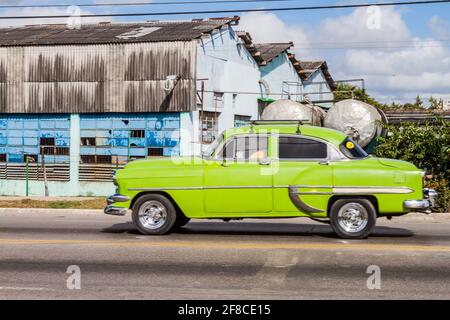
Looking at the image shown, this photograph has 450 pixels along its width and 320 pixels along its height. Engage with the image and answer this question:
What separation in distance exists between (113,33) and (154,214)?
67.7ft

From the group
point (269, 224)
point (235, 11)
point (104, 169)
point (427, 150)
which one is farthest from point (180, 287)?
point (104, 169)

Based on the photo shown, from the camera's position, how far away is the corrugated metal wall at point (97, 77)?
95.1 ft

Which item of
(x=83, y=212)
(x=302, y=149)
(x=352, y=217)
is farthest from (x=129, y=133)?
(x=352, y=217)

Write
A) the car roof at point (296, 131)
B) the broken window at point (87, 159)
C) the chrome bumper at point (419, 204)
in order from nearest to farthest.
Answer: the chrome bumper at point (419, 204) < the car roof at point (296, 131) < the broken window at point (87, 159)

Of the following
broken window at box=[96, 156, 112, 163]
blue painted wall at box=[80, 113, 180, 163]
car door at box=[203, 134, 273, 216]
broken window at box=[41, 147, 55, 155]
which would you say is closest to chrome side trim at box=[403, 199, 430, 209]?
car door at box=[203, 134, 273, 216]

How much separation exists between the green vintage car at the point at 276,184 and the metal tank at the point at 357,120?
1593cm

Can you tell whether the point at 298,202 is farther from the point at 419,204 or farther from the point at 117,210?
the point at 117,210

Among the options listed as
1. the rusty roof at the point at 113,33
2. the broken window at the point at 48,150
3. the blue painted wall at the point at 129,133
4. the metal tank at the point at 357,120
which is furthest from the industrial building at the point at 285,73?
the broken window at the point at 48,150

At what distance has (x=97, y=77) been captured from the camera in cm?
2994

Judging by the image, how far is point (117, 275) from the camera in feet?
30.6

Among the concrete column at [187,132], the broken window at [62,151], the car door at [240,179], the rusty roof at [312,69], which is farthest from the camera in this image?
the rusty roof at [312,69]

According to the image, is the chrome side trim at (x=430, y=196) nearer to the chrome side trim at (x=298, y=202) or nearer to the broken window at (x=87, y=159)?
the chrome side trim at (x=298, y=202)

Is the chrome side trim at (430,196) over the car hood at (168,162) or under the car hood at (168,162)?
under
